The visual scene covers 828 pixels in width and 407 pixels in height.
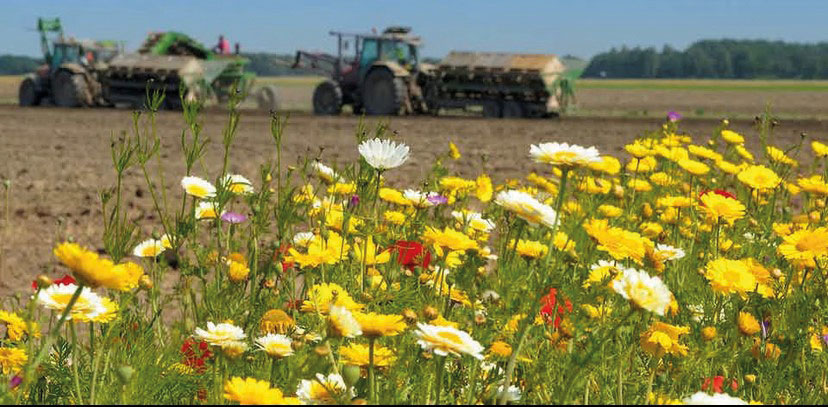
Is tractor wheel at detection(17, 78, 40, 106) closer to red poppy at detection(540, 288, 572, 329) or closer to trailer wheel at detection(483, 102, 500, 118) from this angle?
trailer wheel at detection(483, 102, 500, 118)

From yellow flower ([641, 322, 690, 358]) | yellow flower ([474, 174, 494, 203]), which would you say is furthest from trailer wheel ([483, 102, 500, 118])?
yellow flower ([641, 322, 690, 358])

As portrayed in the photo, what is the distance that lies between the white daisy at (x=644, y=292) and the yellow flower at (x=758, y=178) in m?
1.58

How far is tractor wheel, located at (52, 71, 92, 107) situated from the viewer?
23.9m

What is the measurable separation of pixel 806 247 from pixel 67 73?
80.9ft

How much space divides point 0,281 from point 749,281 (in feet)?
13.9

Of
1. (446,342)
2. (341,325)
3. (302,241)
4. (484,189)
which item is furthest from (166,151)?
(446,342)

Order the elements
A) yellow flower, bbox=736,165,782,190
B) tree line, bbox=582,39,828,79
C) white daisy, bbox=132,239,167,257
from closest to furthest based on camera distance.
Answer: white daisy, bbox=132,239,167,257 < yellow flower, bbox=736,165,782,190 < tree line, bbox=582,39,828,79

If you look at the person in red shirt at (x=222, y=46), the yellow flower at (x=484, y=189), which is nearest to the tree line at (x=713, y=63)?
the person in red shirt at (x=222, y=46)

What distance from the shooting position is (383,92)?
20938mm

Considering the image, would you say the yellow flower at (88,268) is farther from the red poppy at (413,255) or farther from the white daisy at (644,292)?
the red poppy at (413,255)

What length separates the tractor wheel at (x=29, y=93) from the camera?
82.7 feet

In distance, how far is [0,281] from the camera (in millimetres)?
4918

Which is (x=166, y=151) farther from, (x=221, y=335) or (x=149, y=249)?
(x=221, y=335)

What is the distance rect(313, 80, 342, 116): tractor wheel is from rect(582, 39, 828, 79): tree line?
9378cm
